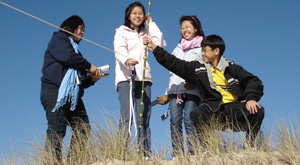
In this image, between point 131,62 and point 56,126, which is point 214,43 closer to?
point 131,62

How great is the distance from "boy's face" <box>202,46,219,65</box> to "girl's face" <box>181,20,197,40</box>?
1.95ft

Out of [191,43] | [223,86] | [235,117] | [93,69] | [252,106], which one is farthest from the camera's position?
[191,43]

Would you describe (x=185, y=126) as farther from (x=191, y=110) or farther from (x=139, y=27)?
(x=139, y=27)

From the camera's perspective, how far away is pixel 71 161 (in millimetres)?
4668

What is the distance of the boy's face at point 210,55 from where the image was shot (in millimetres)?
5078

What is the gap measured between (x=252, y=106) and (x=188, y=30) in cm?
166

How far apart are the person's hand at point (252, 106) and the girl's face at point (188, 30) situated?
5.01 feet

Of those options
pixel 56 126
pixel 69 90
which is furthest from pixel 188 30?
pixel 56 126

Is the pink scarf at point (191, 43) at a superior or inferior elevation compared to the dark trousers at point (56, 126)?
superior

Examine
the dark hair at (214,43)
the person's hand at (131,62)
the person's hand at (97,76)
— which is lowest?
the person's hand at (97,76)

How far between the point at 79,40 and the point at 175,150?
192cm

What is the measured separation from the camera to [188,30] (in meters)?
5.67

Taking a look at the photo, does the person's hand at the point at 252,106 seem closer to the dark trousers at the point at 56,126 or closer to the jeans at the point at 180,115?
the jeans at the point at 180,115

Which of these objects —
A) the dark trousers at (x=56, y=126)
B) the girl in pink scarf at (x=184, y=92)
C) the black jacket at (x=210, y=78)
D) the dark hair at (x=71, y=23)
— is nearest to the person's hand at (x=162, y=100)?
the girl in pink scarf at (x=184, y=92)
